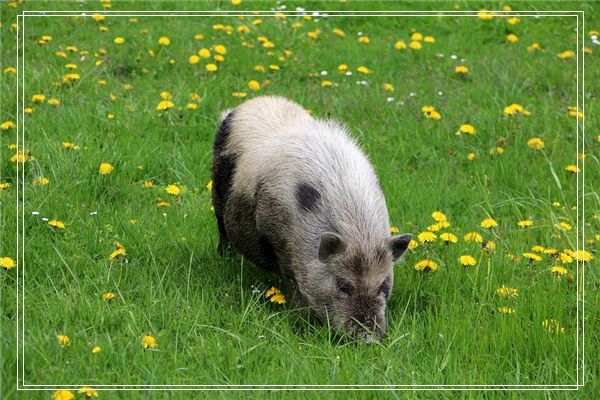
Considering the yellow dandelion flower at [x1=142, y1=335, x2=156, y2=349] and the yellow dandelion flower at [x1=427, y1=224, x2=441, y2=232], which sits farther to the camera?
the yellow dandelion flower at [x1=427, y1=224, x2=441, y2=232]

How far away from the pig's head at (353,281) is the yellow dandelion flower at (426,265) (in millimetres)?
400

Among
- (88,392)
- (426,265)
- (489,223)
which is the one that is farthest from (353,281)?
(88,392)

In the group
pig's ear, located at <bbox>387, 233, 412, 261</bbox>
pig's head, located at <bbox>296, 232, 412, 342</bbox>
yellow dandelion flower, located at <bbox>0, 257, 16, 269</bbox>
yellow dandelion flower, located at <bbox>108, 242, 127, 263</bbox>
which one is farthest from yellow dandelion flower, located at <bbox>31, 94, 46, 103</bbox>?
pig's ear, located at <bbox>387, 233, 412, 261</bbox>

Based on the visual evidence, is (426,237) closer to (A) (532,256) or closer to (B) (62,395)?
(A) (532,256)

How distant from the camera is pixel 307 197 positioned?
600 centimetres

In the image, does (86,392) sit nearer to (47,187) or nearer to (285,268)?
(285,268)

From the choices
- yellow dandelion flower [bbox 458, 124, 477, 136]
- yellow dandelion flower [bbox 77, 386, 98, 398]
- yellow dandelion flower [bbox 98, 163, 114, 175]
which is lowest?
yellow dandelion flower [bbox 77, 386, 98, 398]

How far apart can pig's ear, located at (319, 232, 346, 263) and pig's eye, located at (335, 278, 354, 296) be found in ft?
0.51

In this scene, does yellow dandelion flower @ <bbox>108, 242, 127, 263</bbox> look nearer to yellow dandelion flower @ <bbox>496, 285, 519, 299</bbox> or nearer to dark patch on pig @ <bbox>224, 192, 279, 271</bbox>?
dark patch on pig @ <bbox>224, 192, 279, 271</bbox>

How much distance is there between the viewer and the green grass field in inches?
206

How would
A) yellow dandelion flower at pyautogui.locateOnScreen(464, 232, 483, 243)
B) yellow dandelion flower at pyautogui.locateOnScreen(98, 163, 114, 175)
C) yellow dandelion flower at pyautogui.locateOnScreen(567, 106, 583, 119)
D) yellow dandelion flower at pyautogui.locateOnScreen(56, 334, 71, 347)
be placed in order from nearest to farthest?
yellow dandelion flower at pyautogui.locateOnScreen(56, 334, 71, 347), yellow dandelion flower at pyautogui.locateOnScreen(464, 232, 483, 243), yellow dandelion flower at pyautogui.locateOnScreen(98, 163, 114, 175), yellow dandelion flower at pyautogui.locateOnScreen(567, 106, 583, 119)

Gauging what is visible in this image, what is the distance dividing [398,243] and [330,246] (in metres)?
0.43

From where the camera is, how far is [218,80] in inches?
371

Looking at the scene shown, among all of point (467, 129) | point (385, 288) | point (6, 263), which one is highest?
point (467, 129)
